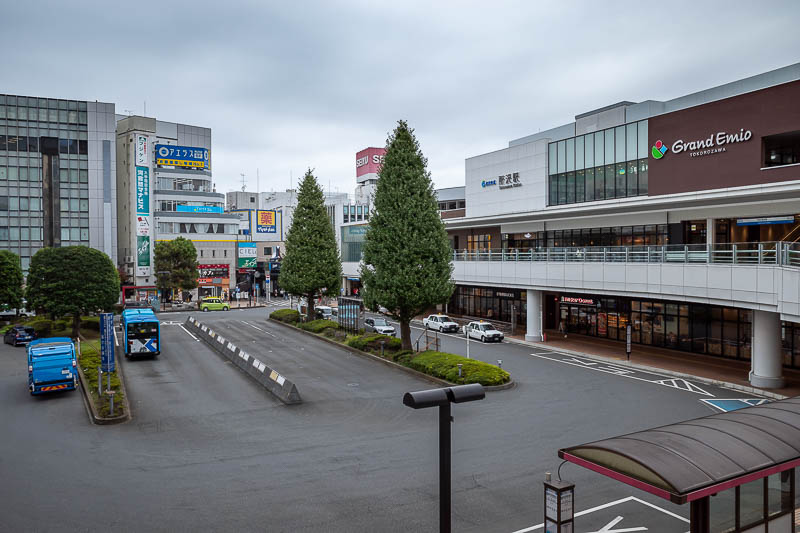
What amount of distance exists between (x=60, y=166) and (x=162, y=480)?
74.7 metres

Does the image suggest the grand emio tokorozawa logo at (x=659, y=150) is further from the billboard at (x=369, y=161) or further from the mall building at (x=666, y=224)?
the billboard at (x=369, y=161)

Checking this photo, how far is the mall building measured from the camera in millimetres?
27094

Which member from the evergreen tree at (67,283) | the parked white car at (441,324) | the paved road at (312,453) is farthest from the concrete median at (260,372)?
the parked white car at (441,324)

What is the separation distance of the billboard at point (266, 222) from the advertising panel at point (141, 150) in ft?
78.0

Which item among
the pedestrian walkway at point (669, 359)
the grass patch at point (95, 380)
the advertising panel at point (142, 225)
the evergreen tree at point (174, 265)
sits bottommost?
the pedestrian walkway at point (669, 359)

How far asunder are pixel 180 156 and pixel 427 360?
66507 millimetres

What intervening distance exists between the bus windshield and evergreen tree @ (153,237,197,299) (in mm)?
40738

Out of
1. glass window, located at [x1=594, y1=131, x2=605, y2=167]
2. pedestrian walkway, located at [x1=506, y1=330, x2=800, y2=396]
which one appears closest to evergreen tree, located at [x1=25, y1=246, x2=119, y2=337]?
pedestrian walkway, located at [x1=506, y1=330, x2=800, y2=396]

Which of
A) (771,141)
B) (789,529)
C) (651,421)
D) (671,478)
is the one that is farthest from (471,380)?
(771,141)

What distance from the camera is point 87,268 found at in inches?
1639

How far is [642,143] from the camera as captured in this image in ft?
118

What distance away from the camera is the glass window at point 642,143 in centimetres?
3562

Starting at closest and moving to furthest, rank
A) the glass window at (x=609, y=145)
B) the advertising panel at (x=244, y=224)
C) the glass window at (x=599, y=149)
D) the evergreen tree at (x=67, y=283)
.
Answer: the glass window at (x=609, y=145) < the glass window at (x=599, y=149) < the evergreen tree at (x=67, y=283) < the advertising panel at (x=244, y=224)

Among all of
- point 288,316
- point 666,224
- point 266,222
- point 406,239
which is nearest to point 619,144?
point 666,224
